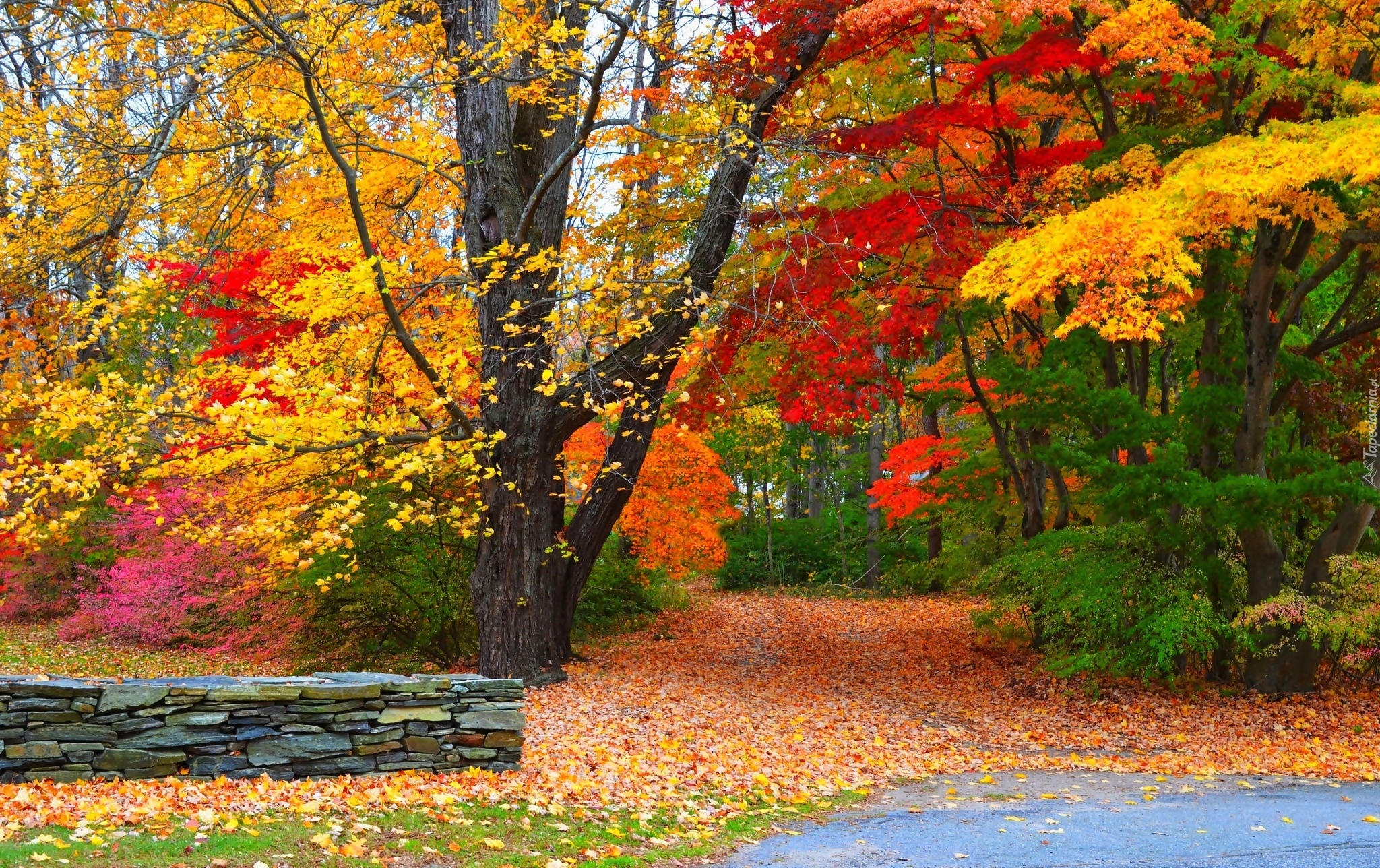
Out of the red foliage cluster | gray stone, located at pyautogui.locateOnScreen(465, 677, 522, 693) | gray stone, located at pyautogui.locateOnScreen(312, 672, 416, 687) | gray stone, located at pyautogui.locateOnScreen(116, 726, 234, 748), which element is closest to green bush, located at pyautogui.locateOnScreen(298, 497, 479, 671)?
the red foliage cluster

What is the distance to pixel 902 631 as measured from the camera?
16.8 m

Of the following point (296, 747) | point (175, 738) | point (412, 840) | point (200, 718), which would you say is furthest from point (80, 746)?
point (412, 840)

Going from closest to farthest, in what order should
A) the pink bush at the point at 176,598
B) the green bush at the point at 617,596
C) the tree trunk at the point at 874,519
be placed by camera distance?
1. the pink bush at the point at 176,598
2. the green bush at the point at 617,596
3. the tree trunk at the point at 874,519

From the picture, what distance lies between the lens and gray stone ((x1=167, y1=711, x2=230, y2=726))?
6055 mm

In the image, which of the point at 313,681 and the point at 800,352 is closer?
the point at 313,681

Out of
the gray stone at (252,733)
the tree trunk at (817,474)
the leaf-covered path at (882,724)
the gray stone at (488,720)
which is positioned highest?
the tree trunk at (817,474)

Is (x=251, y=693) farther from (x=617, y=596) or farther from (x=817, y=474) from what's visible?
(x=817, y=474)

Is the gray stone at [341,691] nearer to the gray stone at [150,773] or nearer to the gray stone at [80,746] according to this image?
the gray stone at [150,773]

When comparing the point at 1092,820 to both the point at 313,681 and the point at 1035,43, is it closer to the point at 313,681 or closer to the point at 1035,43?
the point at 313,681

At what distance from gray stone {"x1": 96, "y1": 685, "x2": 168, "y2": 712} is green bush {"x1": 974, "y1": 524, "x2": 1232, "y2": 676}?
7772mm

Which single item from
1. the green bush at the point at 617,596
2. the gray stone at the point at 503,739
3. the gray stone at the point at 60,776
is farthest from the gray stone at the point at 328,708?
the green bush at the point at 617,596

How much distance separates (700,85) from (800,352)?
3123 mm

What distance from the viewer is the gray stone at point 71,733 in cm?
586

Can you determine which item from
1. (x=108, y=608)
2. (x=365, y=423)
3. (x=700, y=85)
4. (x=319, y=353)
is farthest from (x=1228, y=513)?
(x=108, y=608)
